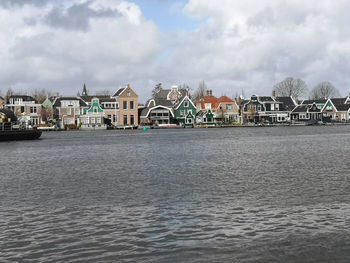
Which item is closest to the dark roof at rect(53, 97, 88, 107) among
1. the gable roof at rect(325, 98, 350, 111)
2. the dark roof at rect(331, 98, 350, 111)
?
the gable roof at rect(325, 98, 350, 111)

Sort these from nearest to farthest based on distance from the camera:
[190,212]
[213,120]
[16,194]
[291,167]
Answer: [190,212] → [16,194] → [291,167] → [213,120]

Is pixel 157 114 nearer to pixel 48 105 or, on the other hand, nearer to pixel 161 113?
pixel 161 113

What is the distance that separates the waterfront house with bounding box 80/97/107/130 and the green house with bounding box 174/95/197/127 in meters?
26.1

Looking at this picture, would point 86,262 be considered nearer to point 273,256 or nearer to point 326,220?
point 273,256

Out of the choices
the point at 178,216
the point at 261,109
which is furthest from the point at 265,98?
the point at 178,216

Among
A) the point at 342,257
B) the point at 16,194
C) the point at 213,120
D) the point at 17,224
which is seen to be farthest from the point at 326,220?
the point at 213,120

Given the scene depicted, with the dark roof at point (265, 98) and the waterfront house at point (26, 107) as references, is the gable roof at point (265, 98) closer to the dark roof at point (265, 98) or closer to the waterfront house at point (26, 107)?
the dark roof at point (265, 98)

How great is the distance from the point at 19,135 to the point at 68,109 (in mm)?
55413

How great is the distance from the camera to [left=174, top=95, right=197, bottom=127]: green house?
511 ft

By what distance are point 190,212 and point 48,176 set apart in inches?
650

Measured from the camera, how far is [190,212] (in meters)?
19.3

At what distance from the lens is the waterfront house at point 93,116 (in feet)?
469

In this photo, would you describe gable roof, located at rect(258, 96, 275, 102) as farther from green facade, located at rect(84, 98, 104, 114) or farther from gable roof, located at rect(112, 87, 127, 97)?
green facade, located at rect(84, 98, 104, 114)

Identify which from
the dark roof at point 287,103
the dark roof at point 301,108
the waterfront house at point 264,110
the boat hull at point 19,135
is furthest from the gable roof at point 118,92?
the dark roof at point 301,108
